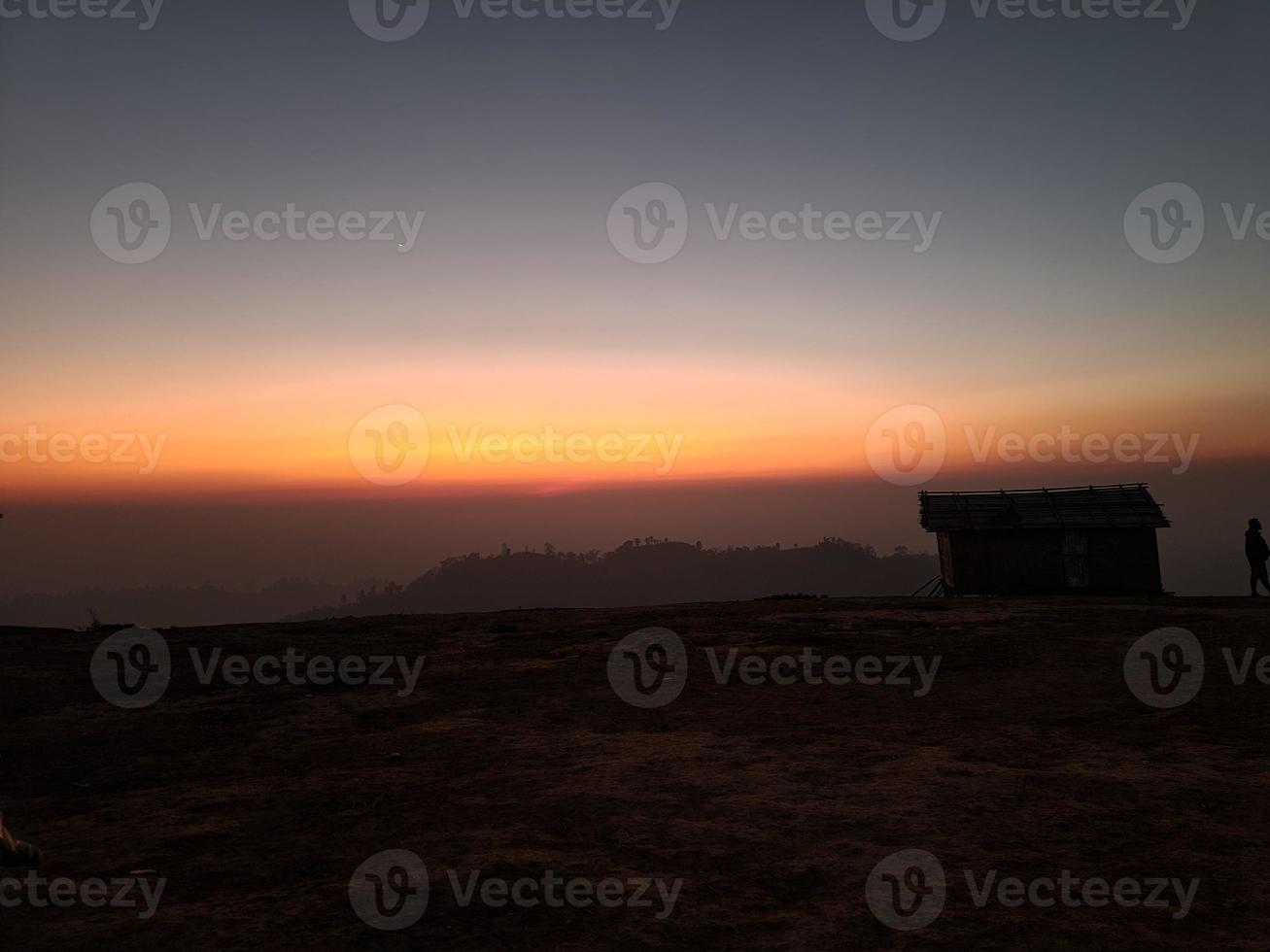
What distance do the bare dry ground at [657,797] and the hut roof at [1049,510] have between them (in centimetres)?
1108

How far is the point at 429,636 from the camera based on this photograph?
1809 centimetres

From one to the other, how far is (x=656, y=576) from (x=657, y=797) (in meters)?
170

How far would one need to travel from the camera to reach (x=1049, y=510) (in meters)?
26.1

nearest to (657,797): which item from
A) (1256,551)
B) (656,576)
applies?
(1256,551)

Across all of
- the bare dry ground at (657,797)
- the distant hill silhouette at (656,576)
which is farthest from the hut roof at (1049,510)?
the distant hill silhouette at (656,576)

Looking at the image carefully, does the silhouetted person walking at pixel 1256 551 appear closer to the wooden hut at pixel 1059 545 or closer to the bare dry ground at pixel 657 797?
the wooden hut at pixel 1059 545

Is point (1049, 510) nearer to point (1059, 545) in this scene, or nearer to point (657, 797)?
point (1059, 545)

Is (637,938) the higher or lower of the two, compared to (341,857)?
lower

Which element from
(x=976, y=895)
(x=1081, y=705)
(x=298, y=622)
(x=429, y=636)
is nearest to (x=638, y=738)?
(x=976, y=895)

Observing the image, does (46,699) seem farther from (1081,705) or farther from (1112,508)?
(1112,508)

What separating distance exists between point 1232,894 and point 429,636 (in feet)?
49.1

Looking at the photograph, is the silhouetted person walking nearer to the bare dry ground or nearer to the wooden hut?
the wooden hut

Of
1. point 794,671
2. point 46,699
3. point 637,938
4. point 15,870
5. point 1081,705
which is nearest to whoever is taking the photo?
point 637,938

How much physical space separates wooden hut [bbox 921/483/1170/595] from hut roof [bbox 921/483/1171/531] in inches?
1.2
